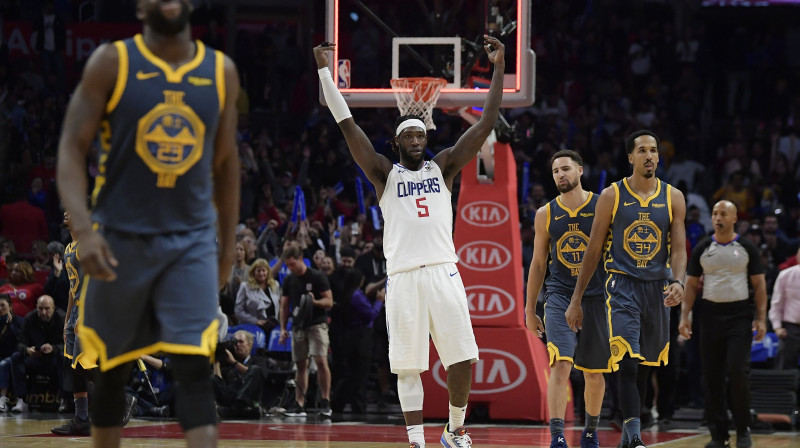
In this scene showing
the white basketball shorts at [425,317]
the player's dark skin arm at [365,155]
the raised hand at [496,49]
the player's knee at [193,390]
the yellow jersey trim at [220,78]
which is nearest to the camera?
the player's knee at [193,390]

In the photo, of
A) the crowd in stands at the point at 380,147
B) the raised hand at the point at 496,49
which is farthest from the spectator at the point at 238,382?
the raised hand at the point at 496,49

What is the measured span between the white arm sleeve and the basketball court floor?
329 cm

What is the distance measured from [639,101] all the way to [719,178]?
238cm

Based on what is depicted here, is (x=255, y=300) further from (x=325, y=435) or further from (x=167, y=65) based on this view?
(x=167, y=65)

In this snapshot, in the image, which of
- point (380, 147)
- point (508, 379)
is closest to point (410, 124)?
point (508, 379)

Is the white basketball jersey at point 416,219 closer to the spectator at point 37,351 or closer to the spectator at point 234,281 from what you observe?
the spectator at point 234,281

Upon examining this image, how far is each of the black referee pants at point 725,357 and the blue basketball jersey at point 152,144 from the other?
7.39 meters

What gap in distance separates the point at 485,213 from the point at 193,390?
8859mm

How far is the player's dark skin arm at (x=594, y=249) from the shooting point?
880cm

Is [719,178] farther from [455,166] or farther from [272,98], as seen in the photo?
[455,166]

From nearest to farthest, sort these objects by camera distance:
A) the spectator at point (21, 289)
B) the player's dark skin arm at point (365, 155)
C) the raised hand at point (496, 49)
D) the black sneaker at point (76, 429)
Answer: the player's dark skin arm at point (365, 155) < the raised hand at point (496, 49) < the black sneaker at point (76, 429) < the spectator at point (21, 289)

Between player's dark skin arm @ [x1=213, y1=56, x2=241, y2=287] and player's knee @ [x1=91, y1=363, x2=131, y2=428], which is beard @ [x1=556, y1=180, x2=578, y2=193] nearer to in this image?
player's dark skin arm @ [x1=213, y1=56, x2=241, y2=287]

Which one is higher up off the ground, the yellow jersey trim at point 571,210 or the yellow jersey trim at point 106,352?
the yellow jersey trim at point 571,210

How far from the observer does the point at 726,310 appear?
11.0 metres
